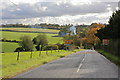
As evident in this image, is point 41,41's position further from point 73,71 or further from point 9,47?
point 73,71

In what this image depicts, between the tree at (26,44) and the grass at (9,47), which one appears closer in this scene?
the tree at (26,44)

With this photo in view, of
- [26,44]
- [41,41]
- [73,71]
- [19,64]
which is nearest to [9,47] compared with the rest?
[26,44]

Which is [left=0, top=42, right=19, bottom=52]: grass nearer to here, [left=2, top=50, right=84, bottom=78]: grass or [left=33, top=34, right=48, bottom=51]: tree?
[left=33, top=34, right=48, bottom=51]: tree

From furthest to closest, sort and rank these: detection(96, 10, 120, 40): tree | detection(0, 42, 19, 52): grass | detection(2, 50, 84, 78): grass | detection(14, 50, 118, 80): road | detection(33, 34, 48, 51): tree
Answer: detection(33, 34, 48, 51): tree
detection(0, 42, 19, 52): grass
detection(96, 10, 120, 40): tree
detection(2, 50, 84, 78): grass
detection(14, 50, 118, 80): road

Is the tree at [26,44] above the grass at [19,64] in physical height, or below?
above

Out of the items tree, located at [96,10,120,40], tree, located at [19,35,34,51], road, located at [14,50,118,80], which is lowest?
road, located at [14,50,118,80]

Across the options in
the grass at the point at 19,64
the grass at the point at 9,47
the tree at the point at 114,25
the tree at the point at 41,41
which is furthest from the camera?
the tree at the point at 41,41

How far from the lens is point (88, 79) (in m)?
12.3

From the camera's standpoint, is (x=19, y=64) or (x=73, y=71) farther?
(x=19, y=64)

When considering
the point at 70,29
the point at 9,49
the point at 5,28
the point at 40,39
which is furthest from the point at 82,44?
the point at 9,49

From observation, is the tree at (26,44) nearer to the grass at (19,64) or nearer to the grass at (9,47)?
the grass at (9,47)

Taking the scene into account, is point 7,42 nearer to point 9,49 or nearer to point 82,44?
point 9,49

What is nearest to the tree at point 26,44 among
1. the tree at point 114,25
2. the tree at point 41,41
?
the tree at point 41,41

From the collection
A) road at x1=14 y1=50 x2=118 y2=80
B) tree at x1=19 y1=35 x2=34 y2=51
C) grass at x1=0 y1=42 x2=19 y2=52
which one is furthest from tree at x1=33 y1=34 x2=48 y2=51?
road at x1=14 y1=50 x2=118 y2=80
